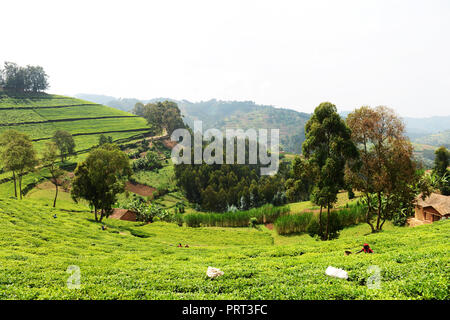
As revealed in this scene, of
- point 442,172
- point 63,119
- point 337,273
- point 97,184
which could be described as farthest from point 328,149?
point 63,119

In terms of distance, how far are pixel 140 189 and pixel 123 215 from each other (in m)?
28.8

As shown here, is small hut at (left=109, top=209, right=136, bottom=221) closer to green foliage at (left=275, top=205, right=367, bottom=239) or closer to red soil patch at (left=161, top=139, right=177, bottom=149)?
green foliage at (left=275, top=205, right=367, bottom=239)

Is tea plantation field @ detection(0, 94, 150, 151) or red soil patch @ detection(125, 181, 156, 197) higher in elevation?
tea plantation field @ detection(0, 94, 150, 151)

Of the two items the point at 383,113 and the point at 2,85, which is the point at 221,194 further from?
the point at 2,85

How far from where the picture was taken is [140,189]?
7312 cm

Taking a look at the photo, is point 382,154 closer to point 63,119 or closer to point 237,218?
point 237,218

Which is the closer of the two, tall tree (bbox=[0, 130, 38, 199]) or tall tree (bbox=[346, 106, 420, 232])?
tall tree (bbox=[346, 106, 420, 232])

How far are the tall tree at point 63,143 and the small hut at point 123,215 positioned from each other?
1645 inches

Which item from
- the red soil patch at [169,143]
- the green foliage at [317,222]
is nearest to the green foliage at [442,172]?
the green foliage at [317,222]

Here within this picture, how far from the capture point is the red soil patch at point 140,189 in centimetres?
7119

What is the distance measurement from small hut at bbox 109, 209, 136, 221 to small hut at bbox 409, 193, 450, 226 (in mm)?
45545

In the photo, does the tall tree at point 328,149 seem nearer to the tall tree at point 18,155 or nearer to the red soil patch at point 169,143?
the tall tree at point 18,155

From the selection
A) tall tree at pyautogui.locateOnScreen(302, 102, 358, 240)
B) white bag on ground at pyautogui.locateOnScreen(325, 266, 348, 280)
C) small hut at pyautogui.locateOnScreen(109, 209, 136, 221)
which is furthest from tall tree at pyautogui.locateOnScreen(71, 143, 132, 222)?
white bag on ground at pyautogui.locateOnScreen(325, 266, 348, 280)

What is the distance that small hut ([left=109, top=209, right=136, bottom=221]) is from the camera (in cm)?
4490
